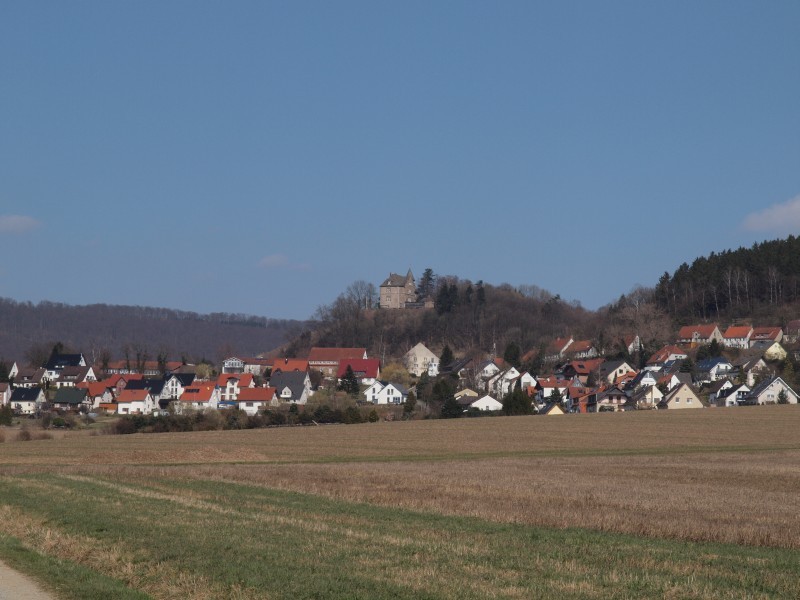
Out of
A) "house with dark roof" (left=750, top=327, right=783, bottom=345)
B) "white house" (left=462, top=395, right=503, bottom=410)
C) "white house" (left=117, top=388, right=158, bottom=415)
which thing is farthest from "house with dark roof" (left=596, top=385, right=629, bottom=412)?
"white house" (left=117, top=388, right=158, bottom=415)

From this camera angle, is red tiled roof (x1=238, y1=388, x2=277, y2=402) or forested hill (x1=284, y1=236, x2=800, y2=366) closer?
red tiled roof (x1=238, y1=388, x2=277, y2=402)

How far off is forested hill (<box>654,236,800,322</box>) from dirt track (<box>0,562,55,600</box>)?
144 m

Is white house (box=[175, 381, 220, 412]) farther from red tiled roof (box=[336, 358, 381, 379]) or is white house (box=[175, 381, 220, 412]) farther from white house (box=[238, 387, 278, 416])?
red tiled roof (box=[336, 358, 381, 379])

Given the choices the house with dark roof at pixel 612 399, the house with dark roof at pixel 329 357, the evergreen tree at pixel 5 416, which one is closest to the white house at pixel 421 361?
the house with dark roof at pixel 329 357

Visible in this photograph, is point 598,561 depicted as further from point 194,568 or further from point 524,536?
point 194,568

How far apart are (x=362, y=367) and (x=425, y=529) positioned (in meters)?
127

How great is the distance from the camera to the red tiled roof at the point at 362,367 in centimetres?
14138

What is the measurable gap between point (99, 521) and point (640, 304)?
150841mm

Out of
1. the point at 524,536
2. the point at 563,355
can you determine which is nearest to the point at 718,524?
the point at 524,536

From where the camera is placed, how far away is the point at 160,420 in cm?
7656

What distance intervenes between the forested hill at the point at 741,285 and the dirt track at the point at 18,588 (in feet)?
474

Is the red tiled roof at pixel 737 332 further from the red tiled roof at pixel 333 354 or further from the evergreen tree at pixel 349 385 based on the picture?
the red tiled roof at pixel 333 354

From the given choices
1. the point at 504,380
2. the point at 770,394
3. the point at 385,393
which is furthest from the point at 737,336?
the point at 385,393

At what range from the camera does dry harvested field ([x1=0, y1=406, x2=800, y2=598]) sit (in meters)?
11.8
